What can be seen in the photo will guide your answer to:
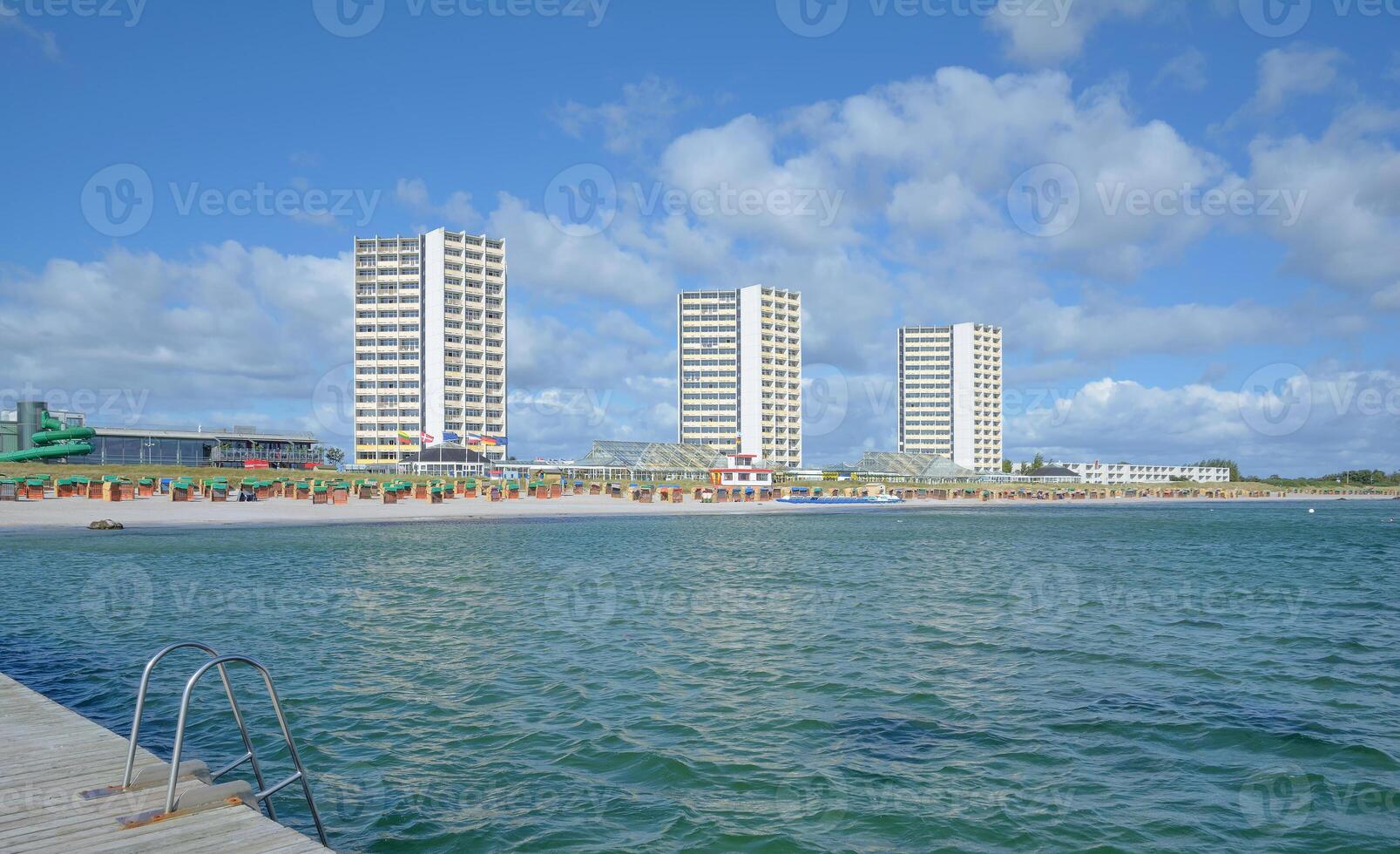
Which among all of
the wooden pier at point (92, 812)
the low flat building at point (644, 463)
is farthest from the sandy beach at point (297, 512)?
the low flat building at point (644, 463)

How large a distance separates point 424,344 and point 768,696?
16577 cm

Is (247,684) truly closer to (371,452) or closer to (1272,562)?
(1272,562)

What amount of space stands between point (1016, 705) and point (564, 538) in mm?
40458

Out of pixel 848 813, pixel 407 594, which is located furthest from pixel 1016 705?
pixel 407 594

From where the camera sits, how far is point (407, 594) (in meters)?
27.7

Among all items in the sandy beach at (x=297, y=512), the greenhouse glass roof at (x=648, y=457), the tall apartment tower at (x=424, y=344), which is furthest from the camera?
the tall apartment tower at (x=424, y=344)

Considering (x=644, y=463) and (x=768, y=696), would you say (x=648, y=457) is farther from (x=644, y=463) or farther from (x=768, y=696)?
(x=768, y=696)

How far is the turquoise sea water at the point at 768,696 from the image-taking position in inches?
407

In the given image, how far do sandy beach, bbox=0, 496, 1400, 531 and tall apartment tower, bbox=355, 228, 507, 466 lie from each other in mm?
74349

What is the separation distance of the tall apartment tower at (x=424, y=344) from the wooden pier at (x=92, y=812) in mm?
159040

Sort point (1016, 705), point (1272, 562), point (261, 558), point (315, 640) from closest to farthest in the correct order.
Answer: point (1016, 705) → point (315, 640) → point (261, 558) → point (1272, 562)

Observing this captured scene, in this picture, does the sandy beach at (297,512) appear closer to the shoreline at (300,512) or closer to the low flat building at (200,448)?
the shoreline at (300,512)

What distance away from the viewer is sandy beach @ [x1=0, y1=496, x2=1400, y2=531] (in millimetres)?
51156

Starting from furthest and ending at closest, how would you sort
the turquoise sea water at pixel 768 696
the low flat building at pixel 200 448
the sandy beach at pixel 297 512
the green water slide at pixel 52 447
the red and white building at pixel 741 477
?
1. the red and white building at pixel 741 477
2. the low flat building at pixel 200 448
3. the sandy beach at pixel 297 512
4. the green water slide at pixel 52 447
5. the turquoise sea water at pixel 768 696
